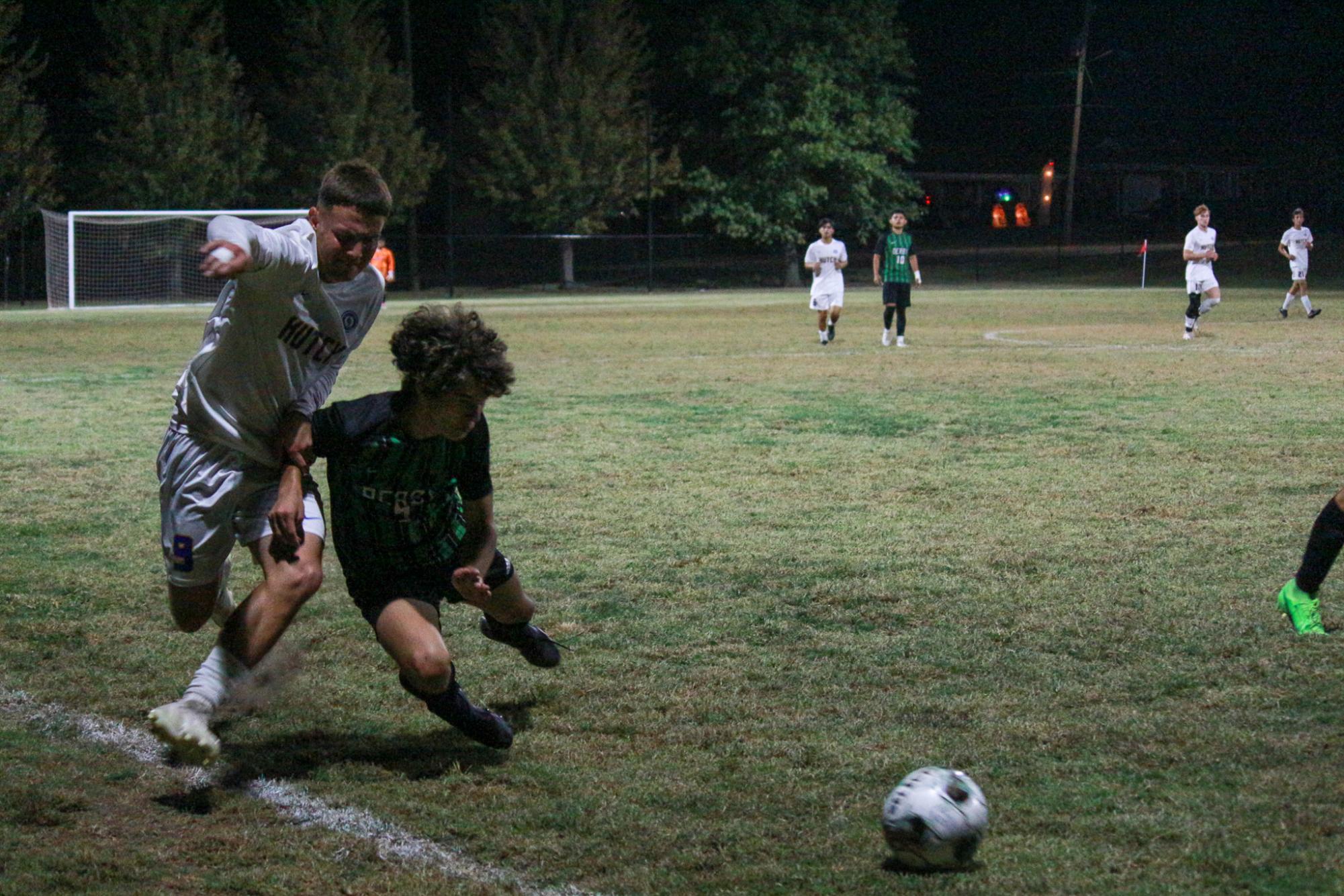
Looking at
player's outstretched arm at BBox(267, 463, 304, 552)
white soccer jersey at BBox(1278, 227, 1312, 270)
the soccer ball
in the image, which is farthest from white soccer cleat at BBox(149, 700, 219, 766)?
white soccer jersey at BBox(1278, 227, 1312, 270)

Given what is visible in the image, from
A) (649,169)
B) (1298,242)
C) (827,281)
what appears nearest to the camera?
(827,281)

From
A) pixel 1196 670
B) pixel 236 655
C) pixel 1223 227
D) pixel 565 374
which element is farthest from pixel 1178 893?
pixel 1223 227

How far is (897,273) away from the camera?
21375 millimetres

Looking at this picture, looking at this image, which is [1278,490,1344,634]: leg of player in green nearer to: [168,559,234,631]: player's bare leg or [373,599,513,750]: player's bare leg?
[373,599,513,750]: player's bare leg

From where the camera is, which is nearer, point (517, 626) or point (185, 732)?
point (185, 732)

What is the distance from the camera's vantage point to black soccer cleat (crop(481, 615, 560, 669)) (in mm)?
4844

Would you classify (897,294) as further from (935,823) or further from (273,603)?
(935,823)

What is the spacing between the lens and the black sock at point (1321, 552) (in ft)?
17.7

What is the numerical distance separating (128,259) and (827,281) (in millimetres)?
22213

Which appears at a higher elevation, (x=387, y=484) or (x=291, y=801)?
(x=387, y=484)

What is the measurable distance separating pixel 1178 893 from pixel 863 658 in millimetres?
2085

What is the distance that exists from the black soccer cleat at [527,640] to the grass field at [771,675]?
99 mm

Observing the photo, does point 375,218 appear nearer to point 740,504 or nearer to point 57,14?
point 740,504

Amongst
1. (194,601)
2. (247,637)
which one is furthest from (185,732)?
(194,601)
